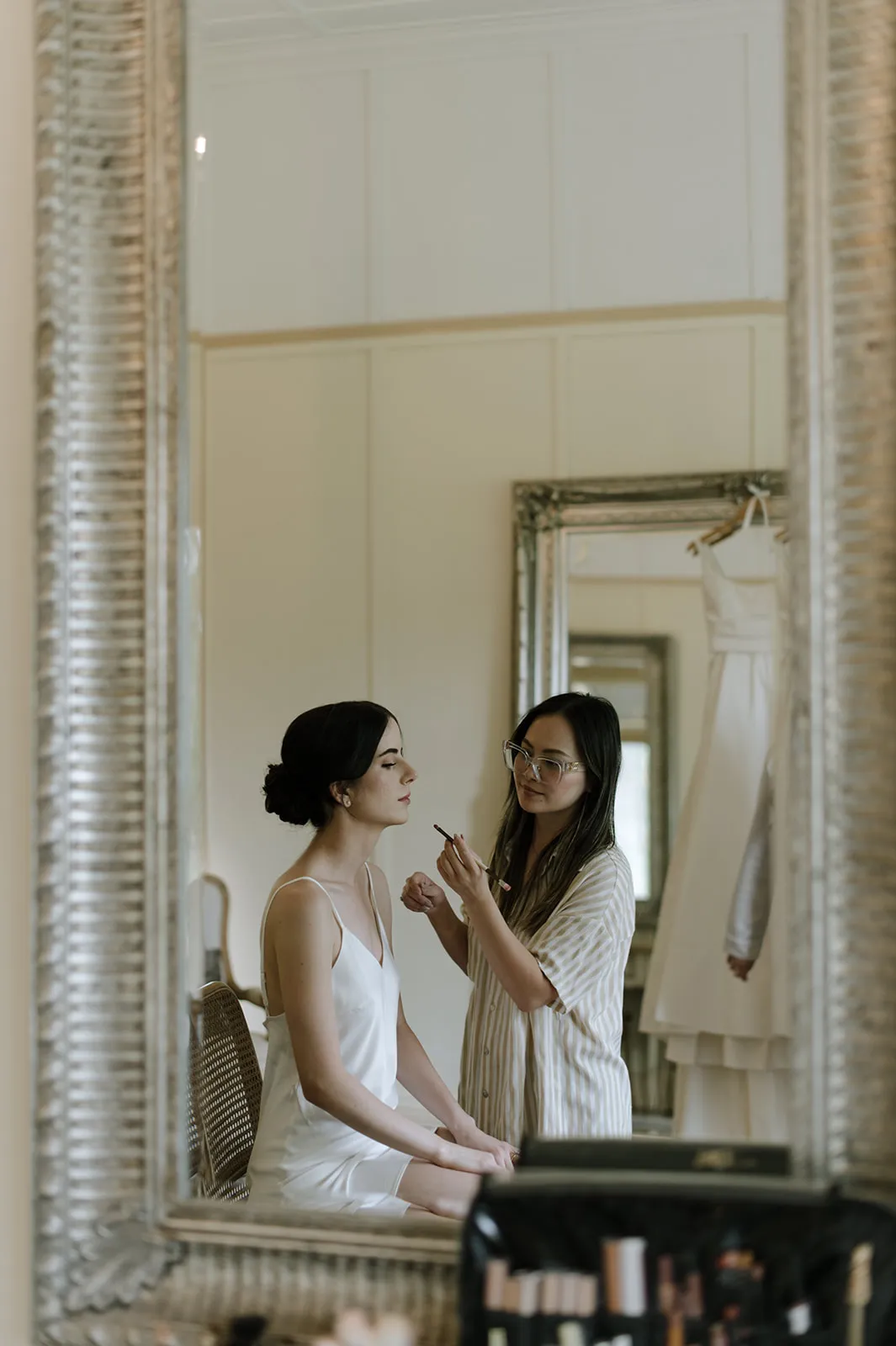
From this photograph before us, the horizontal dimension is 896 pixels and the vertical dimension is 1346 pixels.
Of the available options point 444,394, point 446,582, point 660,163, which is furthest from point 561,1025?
point 660,163

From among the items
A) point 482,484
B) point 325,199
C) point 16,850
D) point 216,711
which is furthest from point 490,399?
point 16,850

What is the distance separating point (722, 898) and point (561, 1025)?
6.7 inches

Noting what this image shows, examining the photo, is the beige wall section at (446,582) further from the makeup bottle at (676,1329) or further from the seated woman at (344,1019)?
the makeup bottle at (676,1329)

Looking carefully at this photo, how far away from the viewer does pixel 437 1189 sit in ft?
2.91

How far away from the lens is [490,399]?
1.04 meters

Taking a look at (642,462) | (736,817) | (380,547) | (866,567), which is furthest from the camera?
(380,547)

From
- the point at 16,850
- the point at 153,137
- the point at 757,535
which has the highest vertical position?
the point at 153,137

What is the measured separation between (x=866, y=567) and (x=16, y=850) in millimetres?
625

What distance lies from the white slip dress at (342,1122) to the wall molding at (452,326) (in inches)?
18.1

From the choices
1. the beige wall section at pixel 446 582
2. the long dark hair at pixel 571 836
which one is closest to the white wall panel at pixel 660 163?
the beige wall section at pixel 446 582

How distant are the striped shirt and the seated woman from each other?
0.10ft

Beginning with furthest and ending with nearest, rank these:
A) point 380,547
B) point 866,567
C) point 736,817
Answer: point 380,547 → point 736,817 → point 866,567

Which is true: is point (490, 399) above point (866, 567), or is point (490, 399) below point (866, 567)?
above

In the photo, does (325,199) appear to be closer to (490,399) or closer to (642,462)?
(490,399)
